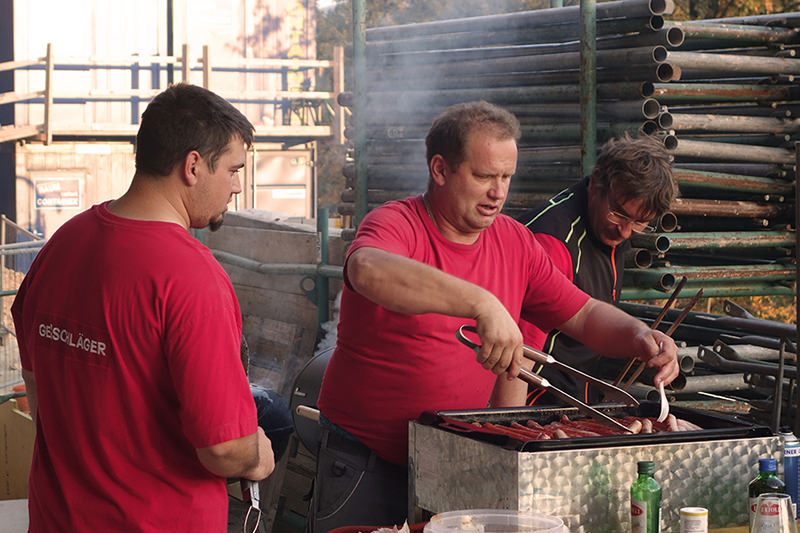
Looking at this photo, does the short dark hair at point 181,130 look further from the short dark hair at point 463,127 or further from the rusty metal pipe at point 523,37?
the rusty metal pipe at point 523,37

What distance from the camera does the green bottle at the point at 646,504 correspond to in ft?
8.28

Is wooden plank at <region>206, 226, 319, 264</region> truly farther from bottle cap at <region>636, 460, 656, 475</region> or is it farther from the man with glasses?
bottle cap at <region>636, 460, 656, 475</region>

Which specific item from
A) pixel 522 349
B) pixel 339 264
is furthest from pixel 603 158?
pixel 339 264

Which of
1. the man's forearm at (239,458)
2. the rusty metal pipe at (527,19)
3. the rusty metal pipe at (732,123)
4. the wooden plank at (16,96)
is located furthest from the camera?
the wooden plank at (16,96)

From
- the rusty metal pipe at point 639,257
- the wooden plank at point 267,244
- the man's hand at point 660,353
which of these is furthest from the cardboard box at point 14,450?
the man's hand at point 660,353

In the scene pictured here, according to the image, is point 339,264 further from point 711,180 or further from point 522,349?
point 522,349

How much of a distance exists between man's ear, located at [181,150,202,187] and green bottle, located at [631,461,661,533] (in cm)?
128

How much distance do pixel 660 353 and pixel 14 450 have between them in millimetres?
6511

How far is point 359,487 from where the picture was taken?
3330mm

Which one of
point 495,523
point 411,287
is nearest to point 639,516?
point 495,523

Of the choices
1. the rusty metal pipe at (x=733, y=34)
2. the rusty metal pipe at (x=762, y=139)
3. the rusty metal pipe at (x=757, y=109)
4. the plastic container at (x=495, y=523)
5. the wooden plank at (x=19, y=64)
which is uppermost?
the wooden plank at (x=19, y=64)

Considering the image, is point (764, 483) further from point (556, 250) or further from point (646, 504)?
point (556, 250)

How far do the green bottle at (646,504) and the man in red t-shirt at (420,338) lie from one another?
71 cm

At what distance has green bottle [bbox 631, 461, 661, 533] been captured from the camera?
2.52 metres
